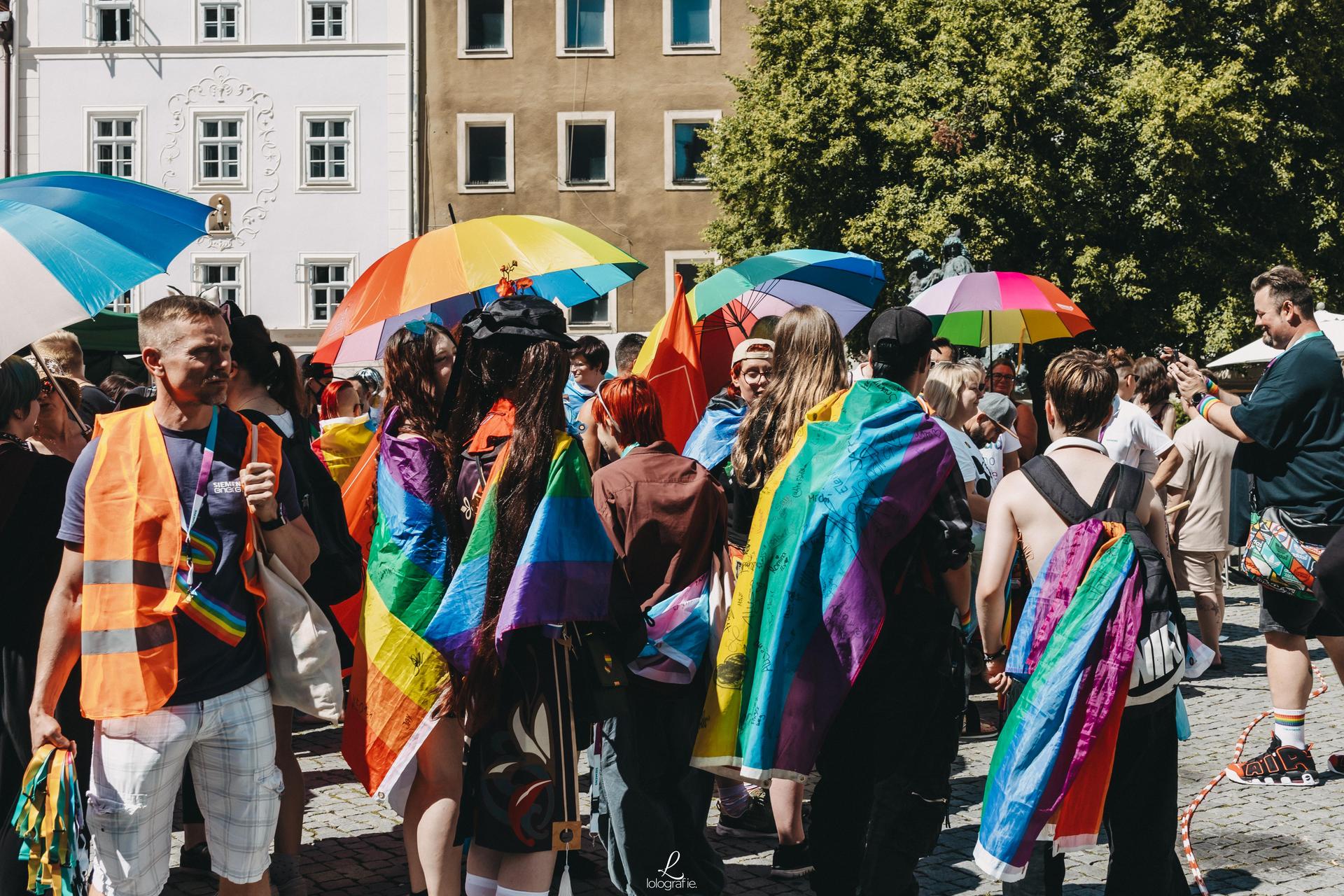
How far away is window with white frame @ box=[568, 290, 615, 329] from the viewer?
33.4 m

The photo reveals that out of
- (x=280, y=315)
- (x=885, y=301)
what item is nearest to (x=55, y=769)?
(x=885, y=301)

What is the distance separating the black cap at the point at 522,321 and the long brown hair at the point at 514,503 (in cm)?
9

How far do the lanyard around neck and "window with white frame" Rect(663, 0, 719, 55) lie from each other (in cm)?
3113

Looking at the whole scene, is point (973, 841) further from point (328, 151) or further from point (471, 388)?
point (328, 151)

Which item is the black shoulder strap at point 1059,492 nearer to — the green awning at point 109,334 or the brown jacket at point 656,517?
the brown jacket at point 656,517

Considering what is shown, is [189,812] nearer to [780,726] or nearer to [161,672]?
[161,672]

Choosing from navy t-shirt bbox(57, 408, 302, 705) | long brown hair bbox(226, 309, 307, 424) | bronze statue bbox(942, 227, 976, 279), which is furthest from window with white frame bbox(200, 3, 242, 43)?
navy t-shirt bbox(57, 408, 302, 705)

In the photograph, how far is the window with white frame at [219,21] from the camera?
106ft

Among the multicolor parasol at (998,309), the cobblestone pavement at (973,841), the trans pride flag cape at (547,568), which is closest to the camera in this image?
the trans pride flag cape at (547,568)

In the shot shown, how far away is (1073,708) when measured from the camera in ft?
13.2

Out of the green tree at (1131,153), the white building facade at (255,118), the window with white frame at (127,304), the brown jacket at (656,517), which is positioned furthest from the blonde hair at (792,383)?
the window with white frame at (127,304)

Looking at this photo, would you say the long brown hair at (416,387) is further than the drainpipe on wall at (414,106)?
No

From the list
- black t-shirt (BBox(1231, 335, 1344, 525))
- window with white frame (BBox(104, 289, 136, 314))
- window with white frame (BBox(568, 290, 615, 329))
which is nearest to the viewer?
black t-shirt (BBox(1231, 335, 1344, 525))

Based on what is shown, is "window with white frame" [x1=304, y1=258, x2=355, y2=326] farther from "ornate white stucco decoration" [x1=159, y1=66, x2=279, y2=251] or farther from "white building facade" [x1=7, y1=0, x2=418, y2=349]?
"ornate white stucco decoration" [x1=159, y1=66, x2=279, y2=251]
